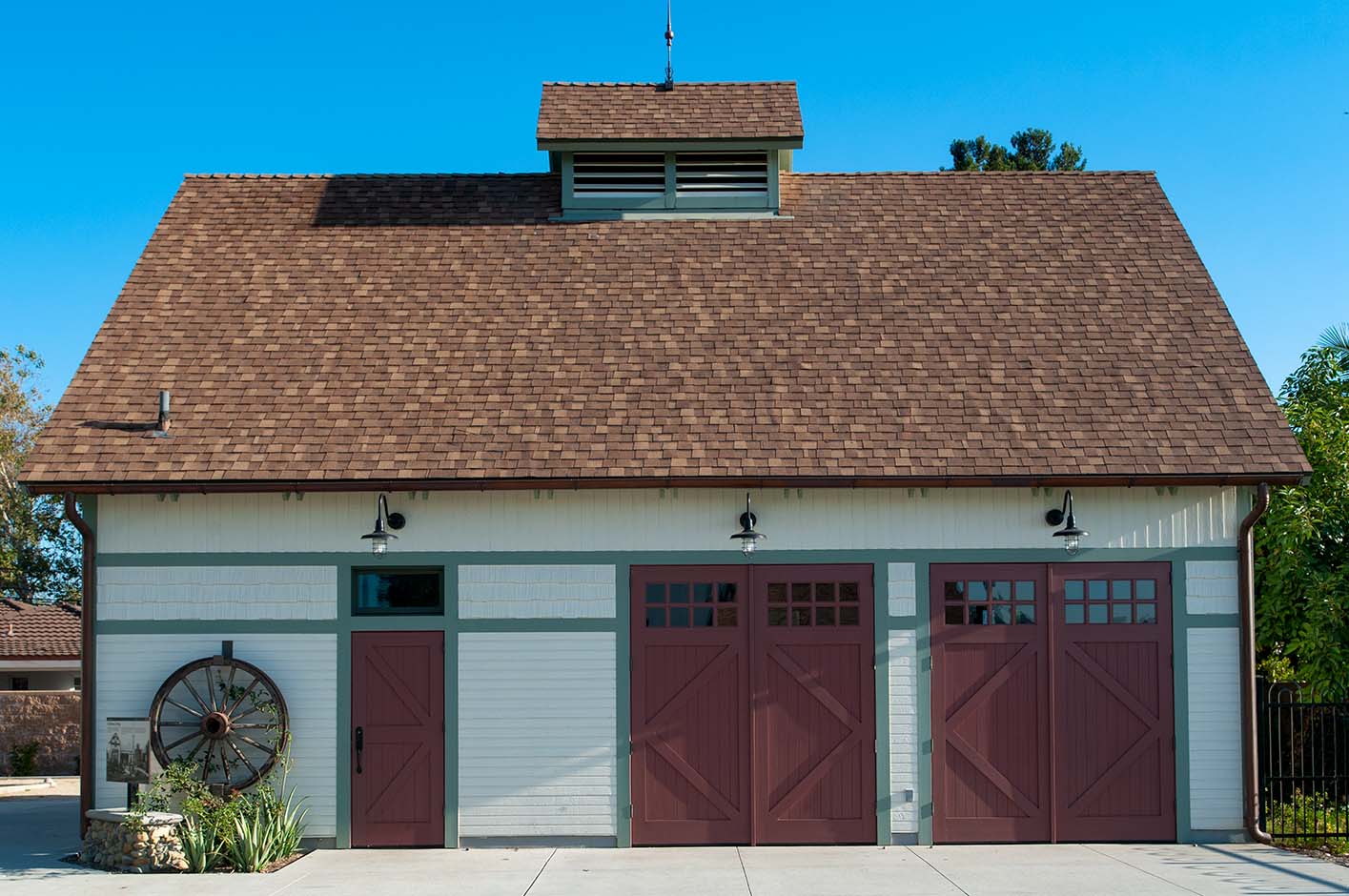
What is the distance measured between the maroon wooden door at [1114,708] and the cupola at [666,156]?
6205 millimetres

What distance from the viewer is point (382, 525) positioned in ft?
37.1

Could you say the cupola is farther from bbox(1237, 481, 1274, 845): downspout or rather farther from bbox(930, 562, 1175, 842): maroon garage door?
bbox(1237, 481, 1274, 845): downspout

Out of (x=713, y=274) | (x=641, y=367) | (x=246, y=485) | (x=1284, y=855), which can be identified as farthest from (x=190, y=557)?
(x=1284, y=855)

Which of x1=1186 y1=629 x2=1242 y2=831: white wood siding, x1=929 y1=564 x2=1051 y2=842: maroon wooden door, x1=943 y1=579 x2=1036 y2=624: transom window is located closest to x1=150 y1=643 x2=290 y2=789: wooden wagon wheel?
x1=929 y1=564 x2=1051 y2=842: maroon wooden door

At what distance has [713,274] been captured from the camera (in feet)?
45.7

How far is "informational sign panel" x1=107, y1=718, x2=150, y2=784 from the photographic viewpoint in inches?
429

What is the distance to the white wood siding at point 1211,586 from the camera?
1148 cm

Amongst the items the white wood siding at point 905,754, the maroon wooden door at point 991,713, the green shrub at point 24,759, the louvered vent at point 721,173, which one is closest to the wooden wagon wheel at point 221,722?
the white wood siding at point 905,754

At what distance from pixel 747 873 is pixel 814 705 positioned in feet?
6.03

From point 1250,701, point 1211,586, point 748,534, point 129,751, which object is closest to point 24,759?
point 129,751

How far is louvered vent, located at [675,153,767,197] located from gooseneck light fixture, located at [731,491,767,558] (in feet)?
17.1

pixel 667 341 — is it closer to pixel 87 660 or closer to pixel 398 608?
pixel 398 608

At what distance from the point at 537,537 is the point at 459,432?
4.09 ft

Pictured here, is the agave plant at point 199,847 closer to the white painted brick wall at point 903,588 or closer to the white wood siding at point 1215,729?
the white painted brick wall at point 903,588
